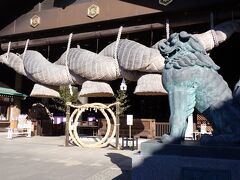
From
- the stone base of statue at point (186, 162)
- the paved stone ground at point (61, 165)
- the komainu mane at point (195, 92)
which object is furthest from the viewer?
the paved stone ground at point (61, 165)

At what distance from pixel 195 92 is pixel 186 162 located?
1282 millimetres

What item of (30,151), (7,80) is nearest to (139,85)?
(30,151)

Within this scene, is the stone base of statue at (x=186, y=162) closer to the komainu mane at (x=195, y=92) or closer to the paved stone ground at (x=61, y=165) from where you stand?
the komainu mane at (x=195, y=92)

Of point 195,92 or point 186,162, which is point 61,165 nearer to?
point 186,162

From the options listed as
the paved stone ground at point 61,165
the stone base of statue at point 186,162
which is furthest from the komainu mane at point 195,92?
the paved stone ground at point 61,165

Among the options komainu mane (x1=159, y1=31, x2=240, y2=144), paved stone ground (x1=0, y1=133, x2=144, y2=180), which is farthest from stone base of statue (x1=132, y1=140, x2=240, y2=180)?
paved stone ground (x1=0, y1=133, x2=144, y2=180)

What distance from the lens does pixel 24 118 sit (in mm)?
20750

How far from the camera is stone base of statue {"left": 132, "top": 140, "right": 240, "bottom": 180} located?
536 centimetres

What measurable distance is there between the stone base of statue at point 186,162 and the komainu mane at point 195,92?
0.84ft

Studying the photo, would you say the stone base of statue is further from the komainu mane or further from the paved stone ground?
the paved stone ground

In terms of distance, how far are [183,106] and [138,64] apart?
936 cm

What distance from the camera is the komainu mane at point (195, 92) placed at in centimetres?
582

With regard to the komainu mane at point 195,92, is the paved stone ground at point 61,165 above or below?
below

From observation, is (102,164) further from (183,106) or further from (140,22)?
(140,22)
